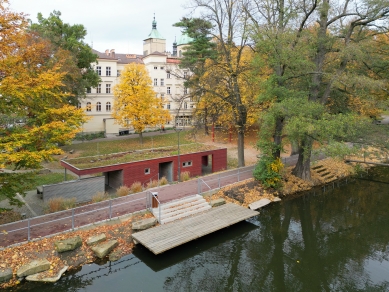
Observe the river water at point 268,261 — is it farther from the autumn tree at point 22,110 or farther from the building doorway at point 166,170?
the building doorway at point 166,170

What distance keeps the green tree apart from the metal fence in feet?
49.4

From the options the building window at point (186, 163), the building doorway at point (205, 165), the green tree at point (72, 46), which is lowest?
the building doorway at point (205, 165)

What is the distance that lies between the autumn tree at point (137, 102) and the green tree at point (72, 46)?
409cm

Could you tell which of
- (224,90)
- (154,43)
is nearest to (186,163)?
(224,90)

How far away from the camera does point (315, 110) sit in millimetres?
17188

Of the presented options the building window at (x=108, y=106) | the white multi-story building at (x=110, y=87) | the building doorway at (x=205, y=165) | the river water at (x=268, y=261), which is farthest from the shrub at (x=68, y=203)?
the building window at (x=108, y=106)

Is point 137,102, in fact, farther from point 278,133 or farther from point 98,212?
point 98,212

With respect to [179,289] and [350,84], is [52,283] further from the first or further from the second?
[350,84]

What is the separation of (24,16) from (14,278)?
405 inches

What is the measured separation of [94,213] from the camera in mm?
15297

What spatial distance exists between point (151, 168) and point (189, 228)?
9.03m

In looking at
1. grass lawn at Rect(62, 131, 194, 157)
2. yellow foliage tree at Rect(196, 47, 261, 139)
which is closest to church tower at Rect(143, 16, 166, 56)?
grass lawn at Rect(62, 131, 194, 157)

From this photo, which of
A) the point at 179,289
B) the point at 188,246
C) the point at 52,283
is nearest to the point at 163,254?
the point at 188,246

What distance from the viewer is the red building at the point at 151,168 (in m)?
20.5
